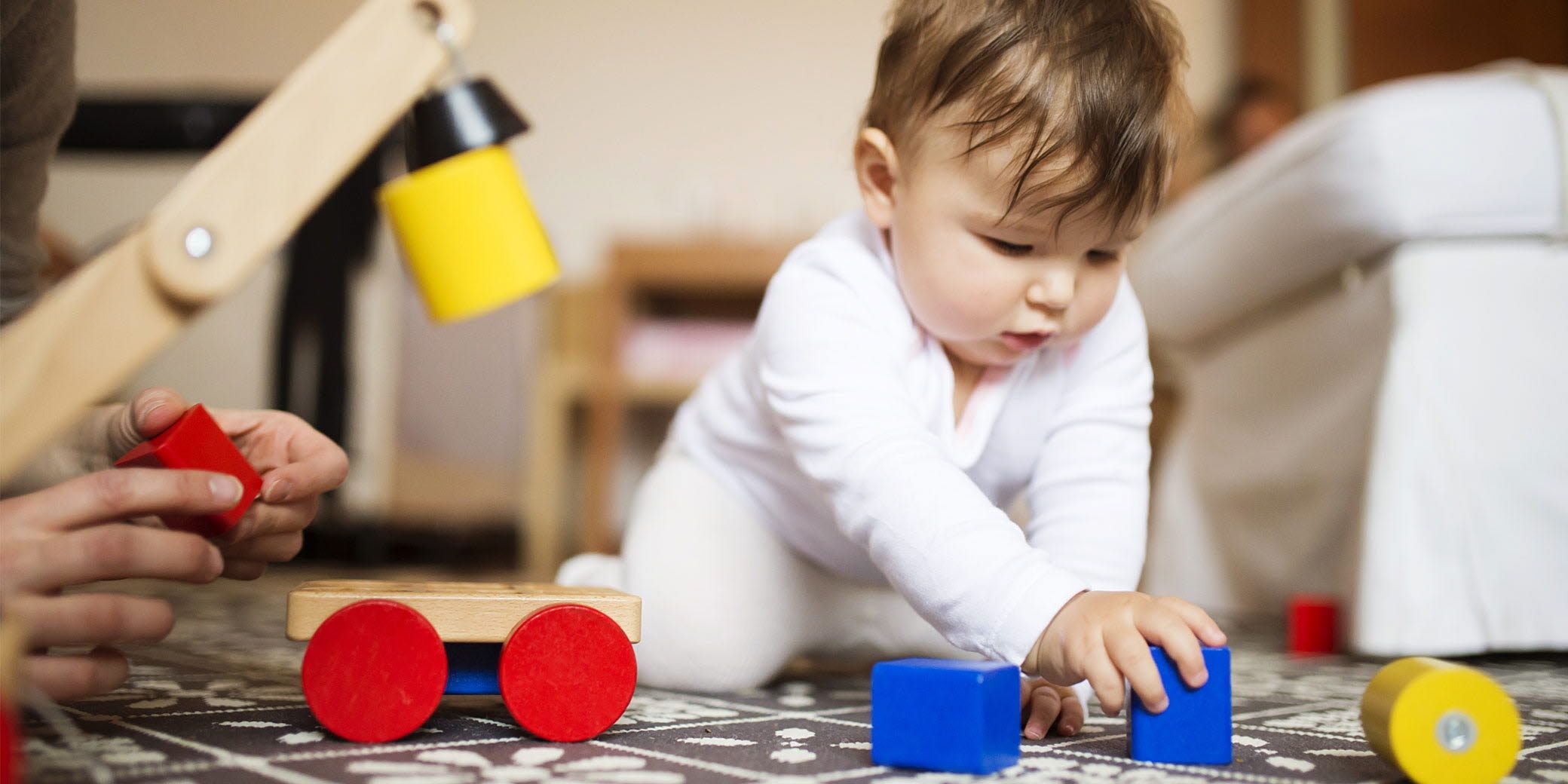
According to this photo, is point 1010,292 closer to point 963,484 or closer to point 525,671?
point 963,484

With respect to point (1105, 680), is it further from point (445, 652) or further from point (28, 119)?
point (28, 119)

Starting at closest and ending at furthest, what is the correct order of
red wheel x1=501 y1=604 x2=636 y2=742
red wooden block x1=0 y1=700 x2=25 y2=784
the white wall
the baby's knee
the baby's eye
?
1. red wooden block x1=0 y1=700 x2=25 y2=784
2. red wheel x1=501 y1=604 x2=636 y2=742
3. the baby's eye
4. the baby's knee
5. the white wall

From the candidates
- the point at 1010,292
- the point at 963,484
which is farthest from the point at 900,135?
the point at 963,484

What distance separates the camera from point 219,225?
18.1 inches

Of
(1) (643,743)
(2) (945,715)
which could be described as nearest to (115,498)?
(1) (643,743)

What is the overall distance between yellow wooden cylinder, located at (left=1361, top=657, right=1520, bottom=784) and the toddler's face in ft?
0.92

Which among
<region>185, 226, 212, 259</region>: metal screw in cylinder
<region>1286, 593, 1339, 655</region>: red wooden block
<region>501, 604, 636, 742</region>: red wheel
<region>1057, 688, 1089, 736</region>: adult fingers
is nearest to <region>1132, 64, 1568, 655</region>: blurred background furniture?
<region>1286, 593, 1339, 655</region>: red wooden block

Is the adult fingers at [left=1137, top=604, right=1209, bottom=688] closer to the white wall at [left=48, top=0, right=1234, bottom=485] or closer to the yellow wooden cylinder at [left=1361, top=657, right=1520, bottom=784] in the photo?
the yellow wooden cylinder at [left=1361, top=657, right=1520, bottom=784]

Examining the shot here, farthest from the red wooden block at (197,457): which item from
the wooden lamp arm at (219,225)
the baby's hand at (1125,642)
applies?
the baby's hand at (1125,642)

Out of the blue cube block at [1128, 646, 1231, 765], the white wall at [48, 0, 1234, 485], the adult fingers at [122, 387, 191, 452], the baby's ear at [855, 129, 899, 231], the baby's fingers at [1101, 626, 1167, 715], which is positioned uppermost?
the white wall at [48, 0, 1234, 485]

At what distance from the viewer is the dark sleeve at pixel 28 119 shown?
0.71 metres

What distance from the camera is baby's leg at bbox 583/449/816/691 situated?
2.82 ft

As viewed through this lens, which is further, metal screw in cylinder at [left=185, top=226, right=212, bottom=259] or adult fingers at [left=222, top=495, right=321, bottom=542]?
adult fingers at [left=222, top=495, right=321, bottom=542]

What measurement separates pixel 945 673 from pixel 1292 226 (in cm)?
86
